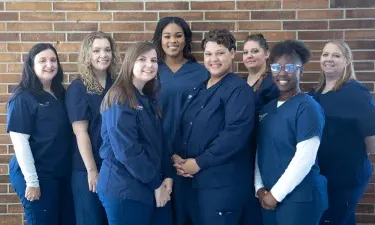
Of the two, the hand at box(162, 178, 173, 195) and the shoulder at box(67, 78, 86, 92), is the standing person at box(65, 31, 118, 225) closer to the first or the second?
the shoulder at box(67, 78, 86, 92)

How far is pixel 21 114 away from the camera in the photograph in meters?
2.87

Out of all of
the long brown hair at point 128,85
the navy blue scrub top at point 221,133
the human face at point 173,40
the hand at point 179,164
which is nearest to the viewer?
the long brown hair at point 128,85

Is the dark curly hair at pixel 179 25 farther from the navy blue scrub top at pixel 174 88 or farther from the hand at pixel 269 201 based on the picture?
the hand at pixel 269 201

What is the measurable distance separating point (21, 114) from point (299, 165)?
172cm

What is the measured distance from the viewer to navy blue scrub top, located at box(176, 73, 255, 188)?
262 centimetres

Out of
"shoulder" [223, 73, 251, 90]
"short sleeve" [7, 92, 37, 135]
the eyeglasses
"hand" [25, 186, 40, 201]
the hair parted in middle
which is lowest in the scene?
"hand" [25, 186, 40, 201]

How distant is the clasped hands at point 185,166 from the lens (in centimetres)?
266

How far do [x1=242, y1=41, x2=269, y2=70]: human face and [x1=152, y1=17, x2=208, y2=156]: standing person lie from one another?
31cm

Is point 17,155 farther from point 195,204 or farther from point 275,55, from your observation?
point 275,55

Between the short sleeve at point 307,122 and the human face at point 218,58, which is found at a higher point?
the human face at point 218,58

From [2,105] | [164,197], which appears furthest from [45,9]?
[164,197]

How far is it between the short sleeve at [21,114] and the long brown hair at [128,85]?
632 mm

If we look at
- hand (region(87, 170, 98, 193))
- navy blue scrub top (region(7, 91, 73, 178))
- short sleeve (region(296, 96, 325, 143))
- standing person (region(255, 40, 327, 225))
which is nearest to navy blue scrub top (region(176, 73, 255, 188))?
standing person (region(255, 40, 327, 225))

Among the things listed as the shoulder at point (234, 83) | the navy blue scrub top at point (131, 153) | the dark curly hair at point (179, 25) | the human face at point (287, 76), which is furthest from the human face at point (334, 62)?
the navy blue scrub top at point (131, 153)
